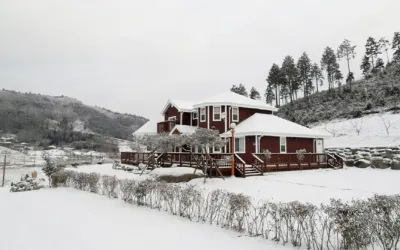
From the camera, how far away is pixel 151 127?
32.0 m

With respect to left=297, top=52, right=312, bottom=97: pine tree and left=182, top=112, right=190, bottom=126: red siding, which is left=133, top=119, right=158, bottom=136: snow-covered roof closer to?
left=182, top=112, right=190, bottom=126: red siding

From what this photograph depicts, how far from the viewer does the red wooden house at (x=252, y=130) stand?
2077cm

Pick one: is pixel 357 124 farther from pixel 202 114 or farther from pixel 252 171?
pixel 252 171

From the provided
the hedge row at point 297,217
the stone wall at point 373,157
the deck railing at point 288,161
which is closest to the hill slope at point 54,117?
the stone wall at point 373,157

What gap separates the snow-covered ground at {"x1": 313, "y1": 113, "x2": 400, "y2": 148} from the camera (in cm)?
2706

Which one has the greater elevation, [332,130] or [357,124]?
[357,124]

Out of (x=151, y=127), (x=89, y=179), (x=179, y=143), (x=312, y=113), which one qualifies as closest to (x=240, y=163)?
(x=179, y=143)

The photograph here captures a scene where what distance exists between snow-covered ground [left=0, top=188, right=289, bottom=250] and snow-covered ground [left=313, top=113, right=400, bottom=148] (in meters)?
25.6

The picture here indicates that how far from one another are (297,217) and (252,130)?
15.6 meters

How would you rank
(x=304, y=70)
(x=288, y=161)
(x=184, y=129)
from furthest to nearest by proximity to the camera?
(x=304, y=70) < (x=184, y=129) < (x=288, y=161)

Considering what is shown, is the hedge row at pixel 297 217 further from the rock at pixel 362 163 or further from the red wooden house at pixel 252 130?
the rock at pixel 362 163

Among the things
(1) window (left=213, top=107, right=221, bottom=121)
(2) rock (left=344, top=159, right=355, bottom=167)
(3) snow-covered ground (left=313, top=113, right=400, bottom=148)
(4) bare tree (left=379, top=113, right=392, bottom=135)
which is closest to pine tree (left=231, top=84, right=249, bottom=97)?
(3) snow-covered ground (left=313, top=113, right=400, bottom=148)

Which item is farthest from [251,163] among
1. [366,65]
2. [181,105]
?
[366,65]

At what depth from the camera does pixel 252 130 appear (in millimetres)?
21250
